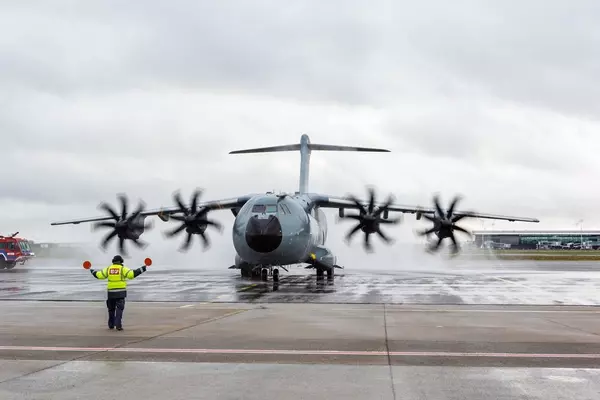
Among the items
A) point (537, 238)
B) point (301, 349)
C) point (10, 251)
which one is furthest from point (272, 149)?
point (537, 238)

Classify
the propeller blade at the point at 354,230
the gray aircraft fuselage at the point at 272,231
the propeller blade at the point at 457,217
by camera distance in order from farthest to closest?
the propeller blade at the point at 457,217 < the propeller blade at the point at 354,230 < the gray aircraft fuselage at the point at 272,231

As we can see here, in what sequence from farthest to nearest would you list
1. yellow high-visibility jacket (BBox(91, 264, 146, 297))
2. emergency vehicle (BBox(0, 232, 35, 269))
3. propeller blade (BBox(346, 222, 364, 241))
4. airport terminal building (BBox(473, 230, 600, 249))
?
1. airport terminal building (BBox(473, 230, 600, 249))
2. emergency vehicle (BBox(0, 232, 35, 269))
3. propeller blade (BBox(346, 222, 364, 241))
4. yellow high-visibility jacket (BBox(91, 264, 146, 297))

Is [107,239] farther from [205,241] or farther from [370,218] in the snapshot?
[370,218]

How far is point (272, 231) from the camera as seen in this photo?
27750 mm

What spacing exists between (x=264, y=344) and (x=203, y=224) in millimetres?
26287

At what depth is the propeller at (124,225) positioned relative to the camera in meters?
38.1

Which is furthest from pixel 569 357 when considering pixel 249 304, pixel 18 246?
pixel 18 246

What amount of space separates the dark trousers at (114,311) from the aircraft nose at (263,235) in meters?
14.0

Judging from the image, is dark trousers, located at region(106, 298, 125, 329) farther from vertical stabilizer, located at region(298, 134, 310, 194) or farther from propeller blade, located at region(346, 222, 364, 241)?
vertical stabilizer, located at region(298, 134, 310, 194)

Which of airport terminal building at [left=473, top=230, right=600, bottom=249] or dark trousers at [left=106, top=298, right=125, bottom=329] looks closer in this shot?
dark trousers at [left=106, top=298, right=125, bottom=329]

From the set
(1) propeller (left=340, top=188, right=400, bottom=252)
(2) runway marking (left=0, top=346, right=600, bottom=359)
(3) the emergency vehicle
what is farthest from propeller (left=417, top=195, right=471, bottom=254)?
(3) the emergency vehicle

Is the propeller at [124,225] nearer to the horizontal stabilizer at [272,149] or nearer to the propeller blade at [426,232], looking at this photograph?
the horizontal stabilizer at [272,149]

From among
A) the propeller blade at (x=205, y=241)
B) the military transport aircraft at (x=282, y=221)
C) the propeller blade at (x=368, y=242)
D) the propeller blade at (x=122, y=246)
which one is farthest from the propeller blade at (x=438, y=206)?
the propeller blade at (x=122, y=246)

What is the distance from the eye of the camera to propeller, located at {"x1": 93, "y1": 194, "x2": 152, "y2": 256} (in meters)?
38.1
